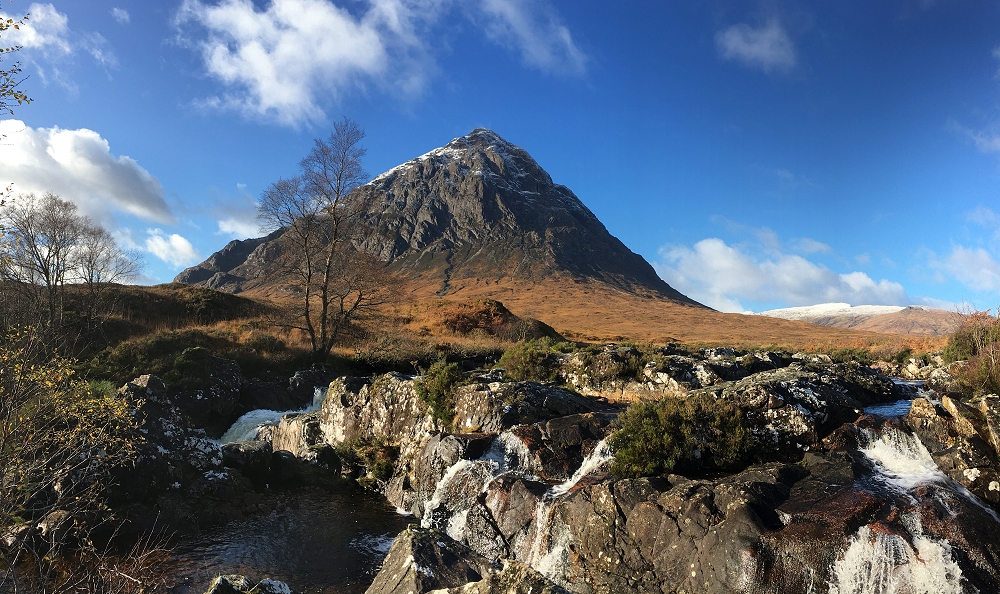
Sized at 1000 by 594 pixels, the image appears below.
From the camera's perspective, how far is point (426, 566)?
6.97 metres

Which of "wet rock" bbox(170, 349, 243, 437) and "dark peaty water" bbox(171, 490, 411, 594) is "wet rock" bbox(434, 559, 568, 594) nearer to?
"dark peaty water" bbox(171, 490, 411, 594)

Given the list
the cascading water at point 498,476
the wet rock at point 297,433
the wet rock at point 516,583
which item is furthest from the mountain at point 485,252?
the wet rock at point 516,583

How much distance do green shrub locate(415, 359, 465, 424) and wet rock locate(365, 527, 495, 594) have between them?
8.36m

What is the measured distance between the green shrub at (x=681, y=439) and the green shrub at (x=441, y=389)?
6373mm

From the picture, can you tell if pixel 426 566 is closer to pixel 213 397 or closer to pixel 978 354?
pixel 213 397

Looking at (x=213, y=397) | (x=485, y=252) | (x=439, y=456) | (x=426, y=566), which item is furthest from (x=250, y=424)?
(x=485, y=252)

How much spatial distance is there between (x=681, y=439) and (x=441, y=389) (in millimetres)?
8402

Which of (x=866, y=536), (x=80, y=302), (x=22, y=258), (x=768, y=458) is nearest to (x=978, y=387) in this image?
(x=768, y=458)

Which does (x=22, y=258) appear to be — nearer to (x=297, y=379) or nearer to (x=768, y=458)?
(x=297, y=379)

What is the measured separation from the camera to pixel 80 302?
34.4 meters

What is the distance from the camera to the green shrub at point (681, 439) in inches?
440

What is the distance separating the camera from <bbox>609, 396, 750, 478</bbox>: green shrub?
1117 cm

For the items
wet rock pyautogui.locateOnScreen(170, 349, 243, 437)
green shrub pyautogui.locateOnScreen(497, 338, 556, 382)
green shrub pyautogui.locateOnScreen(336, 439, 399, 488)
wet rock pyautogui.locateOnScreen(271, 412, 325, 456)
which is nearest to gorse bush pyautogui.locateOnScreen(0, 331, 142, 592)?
wet rock pyautogui.locateOnScreen(271, 412, 325, 456)

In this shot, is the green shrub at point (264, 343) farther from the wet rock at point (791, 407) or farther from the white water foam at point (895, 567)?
the white water foam at point (895, 567)
